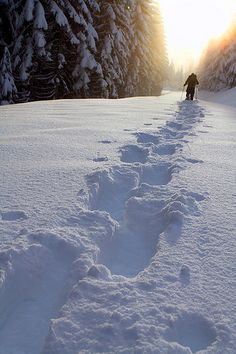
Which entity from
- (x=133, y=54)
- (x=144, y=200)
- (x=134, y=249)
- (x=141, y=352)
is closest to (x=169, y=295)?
(x=141, y=352)

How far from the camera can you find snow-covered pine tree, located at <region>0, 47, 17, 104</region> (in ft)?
40.7

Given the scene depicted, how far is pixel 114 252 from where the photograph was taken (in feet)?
7.75

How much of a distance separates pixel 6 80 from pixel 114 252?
11.5 metres

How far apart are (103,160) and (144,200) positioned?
1050 mm

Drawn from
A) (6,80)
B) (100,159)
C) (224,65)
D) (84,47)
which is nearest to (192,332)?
(100,159)

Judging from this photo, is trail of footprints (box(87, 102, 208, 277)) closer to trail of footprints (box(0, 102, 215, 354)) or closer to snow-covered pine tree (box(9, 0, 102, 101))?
trail of footprints (box(0, 102, 215, 354))

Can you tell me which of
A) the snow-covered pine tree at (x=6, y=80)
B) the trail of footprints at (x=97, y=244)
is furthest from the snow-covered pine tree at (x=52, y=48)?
the trail of footprints at (x=97, y=244)

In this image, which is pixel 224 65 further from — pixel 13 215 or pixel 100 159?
pixel 13 215

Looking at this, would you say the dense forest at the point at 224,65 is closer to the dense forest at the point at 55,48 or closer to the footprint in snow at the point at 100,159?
the dense forest at the point at 55,48

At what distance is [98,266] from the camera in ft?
6.56

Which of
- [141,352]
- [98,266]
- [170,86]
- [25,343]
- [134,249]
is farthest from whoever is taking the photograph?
[170,86]

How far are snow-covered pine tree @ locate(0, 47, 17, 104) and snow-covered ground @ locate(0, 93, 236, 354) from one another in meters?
9.02

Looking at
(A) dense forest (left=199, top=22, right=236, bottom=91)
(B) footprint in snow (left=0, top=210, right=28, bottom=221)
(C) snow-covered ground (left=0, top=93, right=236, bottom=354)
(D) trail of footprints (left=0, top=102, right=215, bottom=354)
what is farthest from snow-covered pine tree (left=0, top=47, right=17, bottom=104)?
(A) dense forest (left=199, top=22, right=236, bottom=91)

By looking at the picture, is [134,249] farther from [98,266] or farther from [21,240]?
[21,240]
